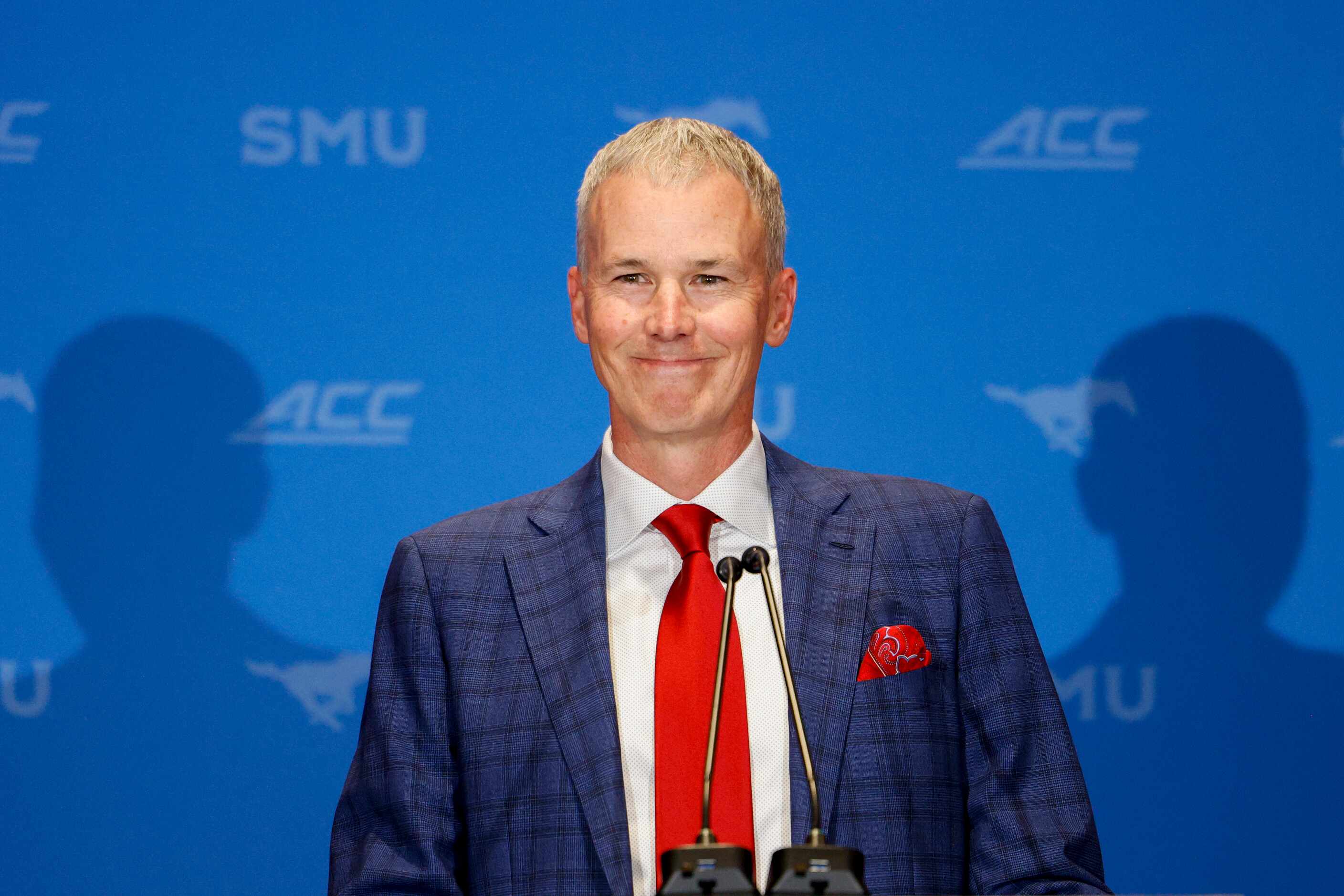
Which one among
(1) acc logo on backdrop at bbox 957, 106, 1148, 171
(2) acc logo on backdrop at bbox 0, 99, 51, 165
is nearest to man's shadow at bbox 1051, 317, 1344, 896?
(1) acc logo on backdrop at bbox 957, 106, 1148, 171

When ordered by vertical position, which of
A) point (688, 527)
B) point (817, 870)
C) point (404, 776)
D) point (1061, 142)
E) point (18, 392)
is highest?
point (1061, 142)

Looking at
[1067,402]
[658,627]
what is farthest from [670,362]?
[1067,402]

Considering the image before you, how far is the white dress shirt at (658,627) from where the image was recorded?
6.31 ft

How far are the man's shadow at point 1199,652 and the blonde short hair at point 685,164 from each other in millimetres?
1248

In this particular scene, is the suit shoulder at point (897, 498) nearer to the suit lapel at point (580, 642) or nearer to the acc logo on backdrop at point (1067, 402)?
the suit lapel at point (580, 642)

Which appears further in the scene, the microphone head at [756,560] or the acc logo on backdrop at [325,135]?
the acc logo on backdrop at [325,135]

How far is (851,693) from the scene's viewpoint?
1.97 metres

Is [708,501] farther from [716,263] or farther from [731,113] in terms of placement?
[731,113]

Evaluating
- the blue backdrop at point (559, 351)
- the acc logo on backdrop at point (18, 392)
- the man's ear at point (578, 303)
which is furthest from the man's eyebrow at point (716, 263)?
the acc logo on backdrop at point (18, 392)

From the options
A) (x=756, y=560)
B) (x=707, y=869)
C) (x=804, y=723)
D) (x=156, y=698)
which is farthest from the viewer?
(x=156, y=698)

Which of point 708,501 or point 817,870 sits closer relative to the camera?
point 817,870

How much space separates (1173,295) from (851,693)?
160 cm

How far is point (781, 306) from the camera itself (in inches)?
90.1

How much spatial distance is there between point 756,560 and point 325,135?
1962mm
